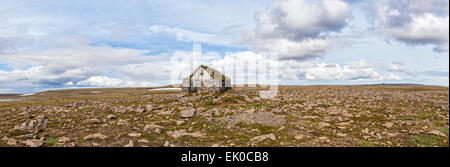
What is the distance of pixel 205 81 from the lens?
116 feet

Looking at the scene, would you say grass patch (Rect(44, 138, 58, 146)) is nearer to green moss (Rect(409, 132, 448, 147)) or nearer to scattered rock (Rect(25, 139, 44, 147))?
scattered rock (Rect(25, 139, 44, 147))

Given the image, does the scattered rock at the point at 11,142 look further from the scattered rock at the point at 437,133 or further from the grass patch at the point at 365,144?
the scattered rock at the point at 437,133

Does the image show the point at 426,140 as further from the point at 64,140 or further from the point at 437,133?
the point at 64,140

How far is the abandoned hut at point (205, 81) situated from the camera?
115ft

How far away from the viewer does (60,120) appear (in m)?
17.4

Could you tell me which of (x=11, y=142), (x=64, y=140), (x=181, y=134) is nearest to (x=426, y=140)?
(x=181, y=134)

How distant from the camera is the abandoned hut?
3512 centimetres

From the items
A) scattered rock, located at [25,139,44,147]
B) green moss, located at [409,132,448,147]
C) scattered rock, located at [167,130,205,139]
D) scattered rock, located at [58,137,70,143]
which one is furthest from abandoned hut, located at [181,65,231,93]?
green moss, located at [409,132,448,147]
